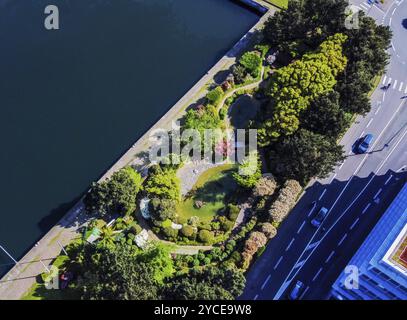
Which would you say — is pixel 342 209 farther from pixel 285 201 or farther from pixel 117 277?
pixel 117 277

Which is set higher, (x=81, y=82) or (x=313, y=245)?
(x=81, y=82)

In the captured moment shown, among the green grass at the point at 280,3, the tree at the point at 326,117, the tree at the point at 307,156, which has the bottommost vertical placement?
the tree at the point at 307,156

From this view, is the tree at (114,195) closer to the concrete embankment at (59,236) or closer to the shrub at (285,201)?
the concrete embankment at (59,236)

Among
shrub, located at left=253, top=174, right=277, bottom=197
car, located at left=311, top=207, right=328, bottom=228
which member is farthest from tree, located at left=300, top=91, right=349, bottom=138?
car, located at left=311, top=207, right=328, bottom=228

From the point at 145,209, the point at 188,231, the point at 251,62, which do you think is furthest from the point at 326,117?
the point at 145,209

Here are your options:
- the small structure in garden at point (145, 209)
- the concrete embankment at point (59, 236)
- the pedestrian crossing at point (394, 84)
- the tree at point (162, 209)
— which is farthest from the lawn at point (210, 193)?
the pedestrian crossing at point (394, 84)

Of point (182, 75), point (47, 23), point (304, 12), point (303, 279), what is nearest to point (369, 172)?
point (303, 279)
